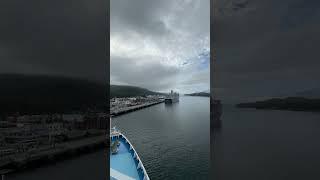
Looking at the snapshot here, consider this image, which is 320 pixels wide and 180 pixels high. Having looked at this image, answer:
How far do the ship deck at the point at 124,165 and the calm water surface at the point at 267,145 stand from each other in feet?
8.00

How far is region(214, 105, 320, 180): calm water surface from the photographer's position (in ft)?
4.15

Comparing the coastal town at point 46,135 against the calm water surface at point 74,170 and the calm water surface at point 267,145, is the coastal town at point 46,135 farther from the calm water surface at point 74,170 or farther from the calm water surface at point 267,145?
the calm water surface at point 267,145

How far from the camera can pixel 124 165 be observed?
13.5ft

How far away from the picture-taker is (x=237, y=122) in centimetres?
162

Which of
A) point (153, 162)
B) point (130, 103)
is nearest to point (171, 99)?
point (130, 103)

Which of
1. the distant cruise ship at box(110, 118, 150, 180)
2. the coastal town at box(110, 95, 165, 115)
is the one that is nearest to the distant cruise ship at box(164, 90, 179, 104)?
the coastal town at box(110, 95, 165, 115)

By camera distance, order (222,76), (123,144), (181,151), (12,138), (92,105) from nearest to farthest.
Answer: (12,138), (222,76), (92,105), (123,144), (181,151)

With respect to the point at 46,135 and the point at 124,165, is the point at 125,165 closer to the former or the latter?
the point at 124,165

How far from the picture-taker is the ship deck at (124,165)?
3582 millimetres

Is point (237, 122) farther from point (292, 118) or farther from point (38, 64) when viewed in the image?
point (38, 64)

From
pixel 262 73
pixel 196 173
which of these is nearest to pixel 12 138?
pixel 262 73

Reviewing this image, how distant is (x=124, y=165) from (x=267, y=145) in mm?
3371

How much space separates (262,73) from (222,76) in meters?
0.33

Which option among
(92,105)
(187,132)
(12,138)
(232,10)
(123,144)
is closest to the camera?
(12,138)
